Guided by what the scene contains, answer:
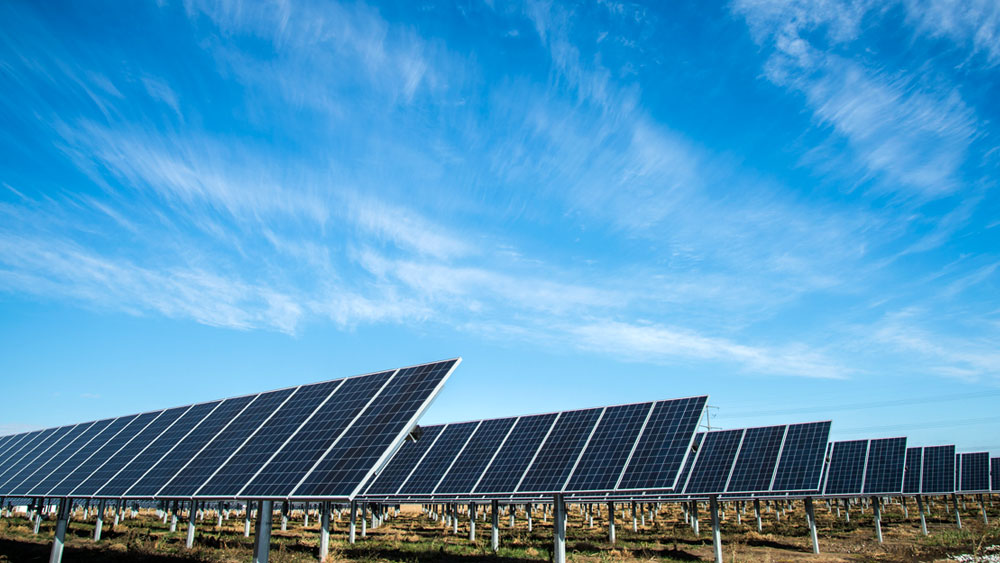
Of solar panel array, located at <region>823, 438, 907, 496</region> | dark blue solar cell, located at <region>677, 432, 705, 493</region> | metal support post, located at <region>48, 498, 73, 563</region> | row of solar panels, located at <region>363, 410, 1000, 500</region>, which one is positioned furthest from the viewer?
solar panel array, located at <region>823, 438, 907, 496</region>

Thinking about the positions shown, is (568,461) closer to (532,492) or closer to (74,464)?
(532,492)

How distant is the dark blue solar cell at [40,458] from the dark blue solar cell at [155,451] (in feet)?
20.7

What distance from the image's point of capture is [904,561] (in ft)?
90.4

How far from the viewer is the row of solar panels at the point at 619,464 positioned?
22.6m

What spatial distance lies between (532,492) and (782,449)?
65.3ft

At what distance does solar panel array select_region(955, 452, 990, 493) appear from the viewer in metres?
47.3

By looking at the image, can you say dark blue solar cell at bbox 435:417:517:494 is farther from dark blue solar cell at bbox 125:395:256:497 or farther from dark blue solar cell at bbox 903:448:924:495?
dark blue solar cell at bbox 903:448:924:495

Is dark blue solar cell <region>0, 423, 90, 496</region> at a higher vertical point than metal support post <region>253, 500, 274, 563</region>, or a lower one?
higher

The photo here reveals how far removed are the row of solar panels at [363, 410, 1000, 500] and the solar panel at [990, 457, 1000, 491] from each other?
6.56 metres

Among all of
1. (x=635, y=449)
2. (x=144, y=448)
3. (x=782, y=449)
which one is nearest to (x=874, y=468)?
(x=782, y=449)

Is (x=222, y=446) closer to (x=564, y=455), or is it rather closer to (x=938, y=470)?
(x=564, y=455)

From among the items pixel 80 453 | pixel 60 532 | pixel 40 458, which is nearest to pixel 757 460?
pixel 60 532

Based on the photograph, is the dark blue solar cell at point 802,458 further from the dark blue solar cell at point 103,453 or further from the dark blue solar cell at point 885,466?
the dark blue solar cell at point 103,453

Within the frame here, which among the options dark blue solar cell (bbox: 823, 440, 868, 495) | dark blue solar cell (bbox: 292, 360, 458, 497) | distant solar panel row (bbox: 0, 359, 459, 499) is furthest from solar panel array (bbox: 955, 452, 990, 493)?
distant solar panel row (bbox: 0, 359, 459, 499)
